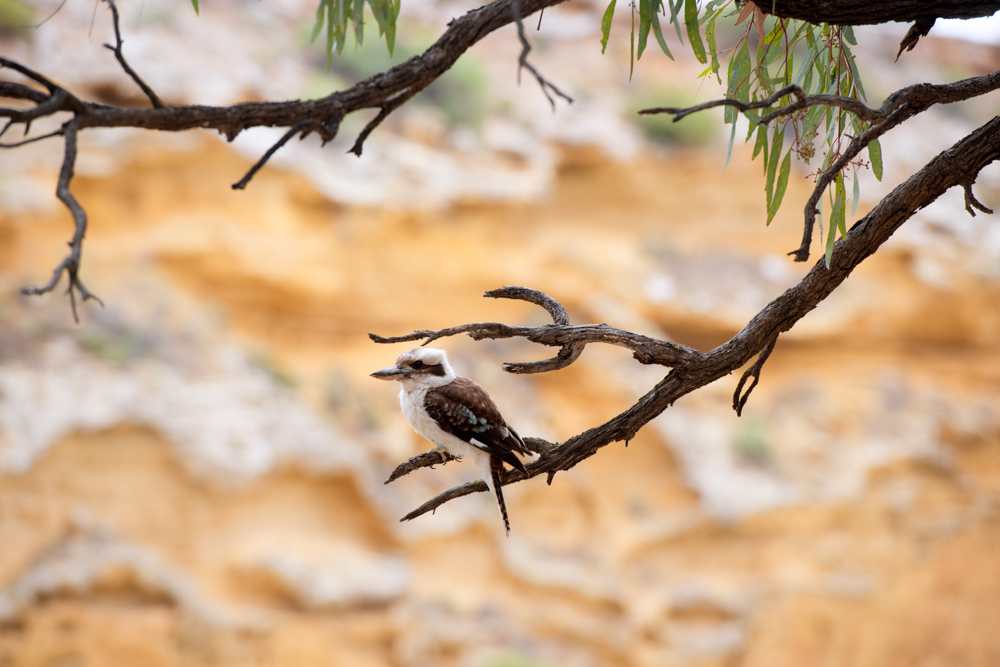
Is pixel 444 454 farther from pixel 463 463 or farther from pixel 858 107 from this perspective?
pixel 463 463

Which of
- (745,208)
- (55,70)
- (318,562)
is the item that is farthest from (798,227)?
(55,70)

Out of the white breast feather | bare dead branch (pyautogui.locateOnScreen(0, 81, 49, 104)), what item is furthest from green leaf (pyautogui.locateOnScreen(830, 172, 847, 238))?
bare dead branch (pyautogui.locateOnScreen(0, 81, 49, 104))

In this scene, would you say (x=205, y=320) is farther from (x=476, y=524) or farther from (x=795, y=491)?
(x=795, y=491)

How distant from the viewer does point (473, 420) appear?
2332 millimetres

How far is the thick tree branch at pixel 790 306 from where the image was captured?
6.78ft

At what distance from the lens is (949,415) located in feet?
26.1

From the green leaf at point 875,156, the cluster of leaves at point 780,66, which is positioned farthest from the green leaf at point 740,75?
the green leaf at point 875,156

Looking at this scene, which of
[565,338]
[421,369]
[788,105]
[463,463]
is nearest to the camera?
[788,105]

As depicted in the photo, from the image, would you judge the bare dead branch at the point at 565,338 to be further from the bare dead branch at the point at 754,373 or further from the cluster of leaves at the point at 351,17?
the cluster of leaves at the point at 351,17

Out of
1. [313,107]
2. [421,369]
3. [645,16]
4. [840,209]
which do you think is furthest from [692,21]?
[421,369]

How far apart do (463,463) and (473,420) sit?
5.08 metres

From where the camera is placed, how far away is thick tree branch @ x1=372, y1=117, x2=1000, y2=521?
6.78ft

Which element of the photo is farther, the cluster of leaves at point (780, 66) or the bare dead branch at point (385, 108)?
the bare dead branch at point (385, 108)

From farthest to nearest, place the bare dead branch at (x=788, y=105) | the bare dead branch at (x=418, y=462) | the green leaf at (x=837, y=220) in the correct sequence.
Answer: the bare dead branch at (x=418, y=462) → the green leaf at (x=837, y=220) → the bare dead branch at (x=788, y=105)
